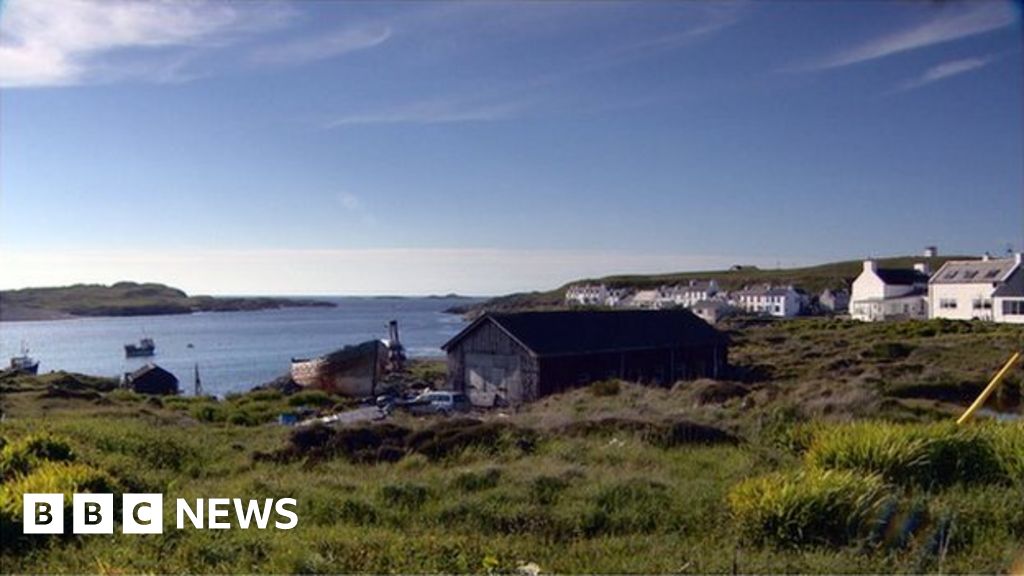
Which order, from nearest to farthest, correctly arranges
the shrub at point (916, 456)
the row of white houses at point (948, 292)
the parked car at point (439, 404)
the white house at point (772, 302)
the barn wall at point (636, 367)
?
the shrub at point (916, 456) → the parked car at point (439, 404) → the barn wall at point (636, 367) → the row of white houses at point (948, 292) → the white house at point (772, 302)

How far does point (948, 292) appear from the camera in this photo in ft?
236

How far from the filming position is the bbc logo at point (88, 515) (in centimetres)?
755

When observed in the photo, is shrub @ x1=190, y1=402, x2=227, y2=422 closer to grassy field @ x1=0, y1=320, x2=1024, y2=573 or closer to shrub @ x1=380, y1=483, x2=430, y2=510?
grassy field @ x1=0, y1=320, x2=1024, y2=573

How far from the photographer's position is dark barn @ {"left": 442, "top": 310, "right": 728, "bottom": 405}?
118ft

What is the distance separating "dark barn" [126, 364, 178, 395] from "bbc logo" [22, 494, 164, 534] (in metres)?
43.3

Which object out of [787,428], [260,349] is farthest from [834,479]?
[260,349]

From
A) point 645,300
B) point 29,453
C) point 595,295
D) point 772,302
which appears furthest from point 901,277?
point 29,453

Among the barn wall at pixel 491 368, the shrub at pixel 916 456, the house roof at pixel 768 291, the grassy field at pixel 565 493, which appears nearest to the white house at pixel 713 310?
the house roof at pixel 768 291

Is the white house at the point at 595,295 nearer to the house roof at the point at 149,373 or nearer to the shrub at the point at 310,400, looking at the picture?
the house roof at the point at 149,373

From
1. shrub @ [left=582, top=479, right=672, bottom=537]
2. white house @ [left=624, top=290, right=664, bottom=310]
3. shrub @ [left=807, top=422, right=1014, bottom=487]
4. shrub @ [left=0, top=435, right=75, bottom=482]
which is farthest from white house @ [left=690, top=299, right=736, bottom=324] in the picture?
shrub @ [left=582, top=479, right=672, bottom=537]

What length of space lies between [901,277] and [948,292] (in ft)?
52.8

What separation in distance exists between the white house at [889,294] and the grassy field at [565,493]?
71.3m

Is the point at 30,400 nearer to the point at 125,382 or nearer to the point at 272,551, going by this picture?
the point at 125,382

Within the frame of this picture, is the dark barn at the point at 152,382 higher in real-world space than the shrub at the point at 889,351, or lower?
lower
